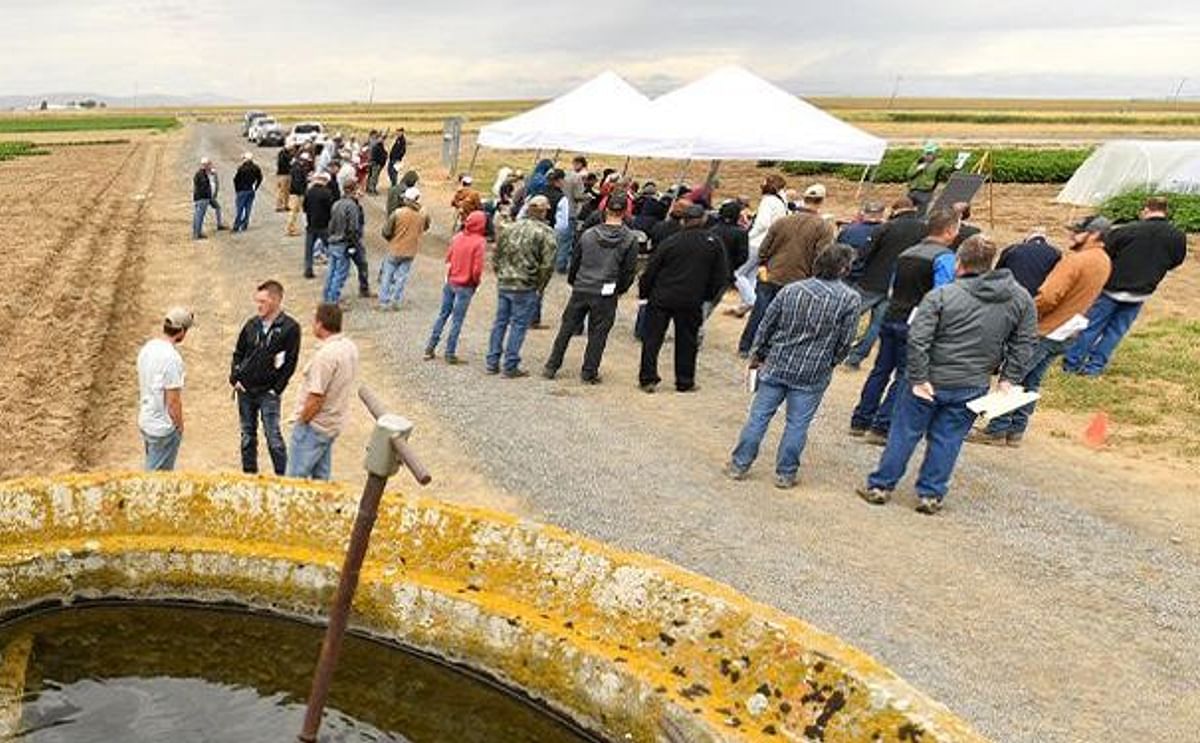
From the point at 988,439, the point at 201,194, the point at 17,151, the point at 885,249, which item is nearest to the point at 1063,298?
the point at 988,439

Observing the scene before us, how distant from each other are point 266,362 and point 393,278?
255 inches

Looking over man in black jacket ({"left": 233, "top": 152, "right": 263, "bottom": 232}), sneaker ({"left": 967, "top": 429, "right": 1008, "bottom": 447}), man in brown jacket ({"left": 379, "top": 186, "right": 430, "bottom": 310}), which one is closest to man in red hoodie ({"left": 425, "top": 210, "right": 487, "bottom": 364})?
man in brown jacket ({"left": 379, "top": 186, "right": 430, "bottom": 310})

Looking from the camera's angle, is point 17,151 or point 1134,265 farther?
point 17,151

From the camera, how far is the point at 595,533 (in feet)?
19.6

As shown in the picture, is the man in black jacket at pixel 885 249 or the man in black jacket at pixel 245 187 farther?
the man in black jacket at pixel 245 187

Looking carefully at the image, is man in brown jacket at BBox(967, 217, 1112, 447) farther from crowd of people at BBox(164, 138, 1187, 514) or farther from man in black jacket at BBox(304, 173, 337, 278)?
man in black jacket at BBox(304, 173, 337, 278)

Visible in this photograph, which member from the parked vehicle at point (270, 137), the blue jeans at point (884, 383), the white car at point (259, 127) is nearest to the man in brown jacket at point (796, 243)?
the blue jeans at point (884, 383)

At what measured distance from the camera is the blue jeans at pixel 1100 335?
10.0 m

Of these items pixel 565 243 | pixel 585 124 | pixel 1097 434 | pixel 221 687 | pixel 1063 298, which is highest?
pixel 585 124

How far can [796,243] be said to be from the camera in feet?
30.9

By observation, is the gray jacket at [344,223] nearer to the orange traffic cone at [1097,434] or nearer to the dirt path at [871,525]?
the dirt path at [871,525]

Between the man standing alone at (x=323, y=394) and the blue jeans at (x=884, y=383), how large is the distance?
4.72 metres

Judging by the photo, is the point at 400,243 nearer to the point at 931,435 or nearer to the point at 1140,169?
the point at 931,435

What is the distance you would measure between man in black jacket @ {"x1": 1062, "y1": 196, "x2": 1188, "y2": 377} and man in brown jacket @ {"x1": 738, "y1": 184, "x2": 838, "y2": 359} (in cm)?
339
